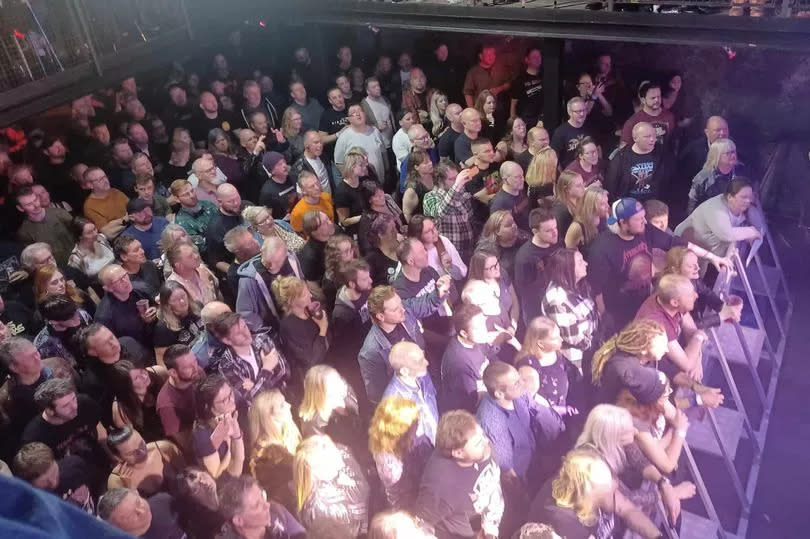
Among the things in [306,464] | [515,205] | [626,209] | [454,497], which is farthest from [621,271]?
[306,464]

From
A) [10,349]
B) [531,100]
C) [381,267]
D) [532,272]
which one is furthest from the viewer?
[531,100]

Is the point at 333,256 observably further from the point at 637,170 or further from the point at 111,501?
the point at 637,170

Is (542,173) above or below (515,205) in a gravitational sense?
above

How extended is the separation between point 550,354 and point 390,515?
1368 millimetres

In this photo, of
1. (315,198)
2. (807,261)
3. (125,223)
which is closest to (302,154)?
(315,198)

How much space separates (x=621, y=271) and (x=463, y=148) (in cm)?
227

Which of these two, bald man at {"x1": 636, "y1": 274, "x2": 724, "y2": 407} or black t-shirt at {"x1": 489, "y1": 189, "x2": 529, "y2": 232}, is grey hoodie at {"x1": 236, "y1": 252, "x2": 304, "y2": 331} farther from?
bald man at {"x1": 636, "y1": 274, "x2": 724, "y2": 407}

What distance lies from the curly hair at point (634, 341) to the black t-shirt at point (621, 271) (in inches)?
32.3

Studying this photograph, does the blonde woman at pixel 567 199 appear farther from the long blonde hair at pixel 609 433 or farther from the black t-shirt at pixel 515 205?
the long blonde hair at pixel 609 433

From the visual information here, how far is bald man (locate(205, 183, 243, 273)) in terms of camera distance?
5285 mm

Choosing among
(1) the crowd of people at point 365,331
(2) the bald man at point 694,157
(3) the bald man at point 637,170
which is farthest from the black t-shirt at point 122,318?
(2) the bald man at point 694,157

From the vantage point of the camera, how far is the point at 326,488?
10.8ft

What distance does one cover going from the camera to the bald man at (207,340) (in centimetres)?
404

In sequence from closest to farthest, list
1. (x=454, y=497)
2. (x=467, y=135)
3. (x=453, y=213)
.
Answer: (x=454, y=497)
(x=453, y=213)
(x=467, y=135)
